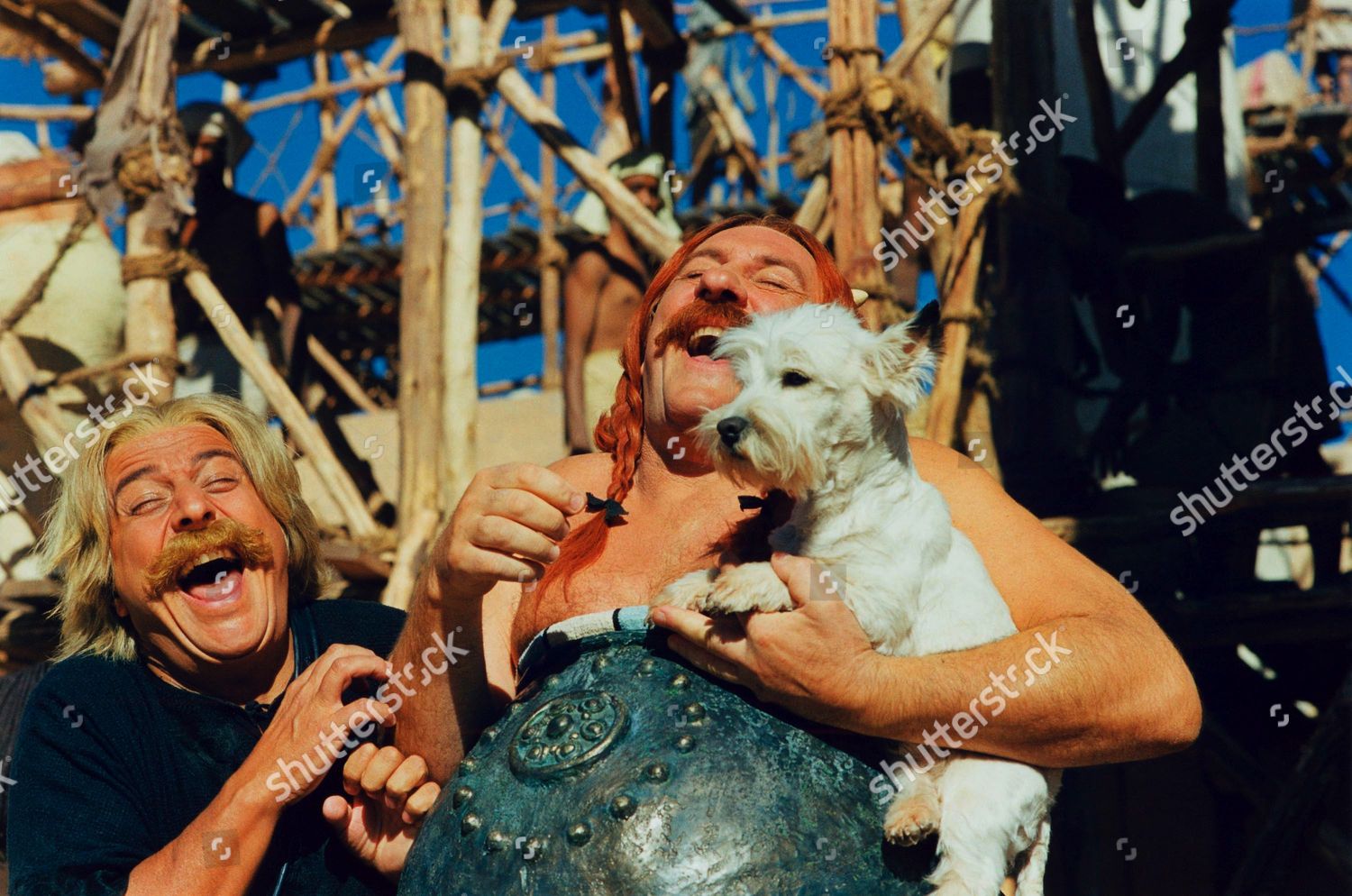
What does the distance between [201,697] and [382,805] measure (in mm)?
547

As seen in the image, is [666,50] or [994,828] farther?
[666,50]

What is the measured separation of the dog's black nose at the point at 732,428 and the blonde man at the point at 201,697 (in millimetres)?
1035

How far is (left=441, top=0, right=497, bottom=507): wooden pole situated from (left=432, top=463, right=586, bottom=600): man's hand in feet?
15.0

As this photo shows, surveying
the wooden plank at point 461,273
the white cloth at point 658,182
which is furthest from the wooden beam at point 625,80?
the wooden plank at point 461,273

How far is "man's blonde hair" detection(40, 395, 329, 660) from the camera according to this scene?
140 inches

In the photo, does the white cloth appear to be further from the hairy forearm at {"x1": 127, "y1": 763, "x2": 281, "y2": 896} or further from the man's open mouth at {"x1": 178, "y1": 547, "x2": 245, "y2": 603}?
the hairy forearm at {"x1": 127, "y1": 763, "x2": 281, "y2": 896}

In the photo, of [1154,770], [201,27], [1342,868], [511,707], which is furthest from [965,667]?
[201,27]

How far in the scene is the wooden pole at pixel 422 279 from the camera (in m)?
7.52

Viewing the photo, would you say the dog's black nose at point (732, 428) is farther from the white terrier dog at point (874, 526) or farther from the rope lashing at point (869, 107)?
the rope lashing at point (869, 107)

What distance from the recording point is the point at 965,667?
2.79 metres

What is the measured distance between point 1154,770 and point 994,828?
5.10m

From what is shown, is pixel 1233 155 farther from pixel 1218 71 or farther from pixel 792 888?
pixel 792 888

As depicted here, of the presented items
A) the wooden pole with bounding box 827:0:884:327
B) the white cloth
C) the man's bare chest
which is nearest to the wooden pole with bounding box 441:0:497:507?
the white cloth

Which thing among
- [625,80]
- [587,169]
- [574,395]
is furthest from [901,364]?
[625,80]
